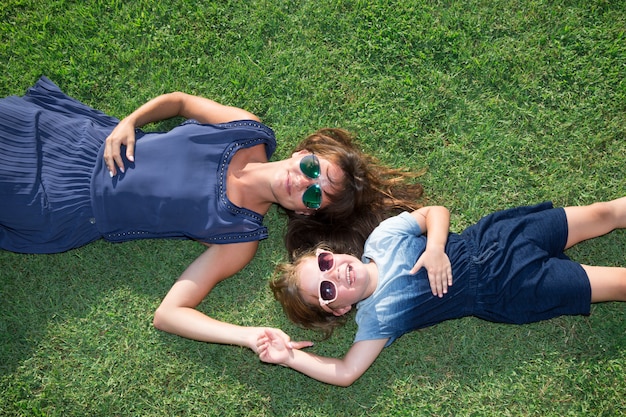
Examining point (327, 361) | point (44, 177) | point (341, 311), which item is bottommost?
point (327, 361)

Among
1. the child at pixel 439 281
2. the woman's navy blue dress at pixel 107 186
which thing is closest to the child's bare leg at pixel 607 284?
the child at pixel 439 281

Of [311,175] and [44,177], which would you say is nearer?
[311,175]

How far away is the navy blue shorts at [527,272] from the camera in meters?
3.67

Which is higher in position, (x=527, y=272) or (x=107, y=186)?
(x=527, y=272)

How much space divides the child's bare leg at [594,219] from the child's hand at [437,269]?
3.02 feet

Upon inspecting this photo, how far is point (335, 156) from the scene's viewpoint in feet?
12.6

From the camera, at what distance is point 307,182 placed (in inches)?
146

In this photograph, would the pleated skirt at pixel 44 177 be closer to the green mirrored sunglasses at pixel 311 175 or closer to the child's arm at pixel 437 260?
the green mirrored sunglasses at pixel 311 175

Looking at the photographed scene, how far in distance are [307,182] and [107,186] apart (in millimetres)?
1425

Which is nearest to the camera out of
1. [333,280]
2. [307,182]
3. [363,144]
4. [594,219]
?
[333,280]

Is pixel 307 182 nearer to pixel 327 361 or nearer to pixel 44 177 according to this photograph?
pixel 327 361

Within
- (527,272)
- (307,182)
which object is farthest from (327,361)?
(527,272)

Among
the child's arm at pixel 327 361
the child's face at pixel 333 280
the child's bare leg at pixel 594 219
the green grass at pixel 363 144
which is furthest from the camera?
the green grass at pixel 363 144

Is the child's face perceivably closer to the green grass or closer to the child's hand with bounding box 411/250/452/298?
the child's hand with bounding box 411/250/452/298
